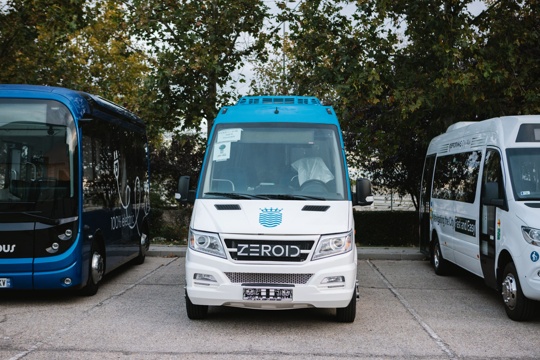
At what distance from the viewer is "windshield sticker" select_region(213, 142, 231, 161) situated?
9320 millimetres

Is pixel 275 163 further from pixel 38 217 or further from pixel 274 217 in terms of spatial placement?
pixel 38 217

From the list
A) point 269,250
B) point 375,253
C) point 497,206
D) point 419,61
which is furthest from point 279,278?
point 419,61

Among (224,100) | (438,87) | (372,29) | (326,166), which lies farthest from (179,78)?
(326,166)

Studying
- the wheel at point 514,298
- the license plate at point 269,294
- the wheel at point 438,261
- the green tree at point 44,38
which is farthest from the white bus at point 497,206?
the green tree at point 44,38

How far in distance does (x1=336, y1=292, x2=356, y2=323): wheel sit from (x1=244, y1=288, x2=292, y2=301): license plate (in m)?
0.92

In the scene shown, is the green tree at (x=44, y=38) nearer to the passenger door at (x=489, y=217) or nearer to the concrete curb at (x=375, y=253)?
the concrete curb at (x=375, y=253)

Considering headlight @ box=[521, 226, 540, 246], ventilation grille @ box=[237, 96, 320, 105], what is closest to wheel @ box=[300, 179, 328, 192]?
ventilation grille @ box=[237, 96, 320, 105]

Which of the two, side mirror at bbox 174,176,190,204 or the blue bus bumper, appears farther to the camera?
the blue bus bumper

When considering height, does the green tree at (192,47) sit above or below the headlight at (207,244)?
above

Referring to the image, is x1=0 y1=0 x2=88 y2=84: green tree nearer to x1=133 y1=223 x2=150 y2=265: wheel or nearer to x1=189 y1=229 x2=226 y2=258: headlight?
x1=133 y1=223 x2=150 y2=265: wheel

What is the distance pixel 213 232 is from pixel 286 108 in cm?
223

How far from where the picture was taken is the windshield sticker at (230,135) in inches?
371

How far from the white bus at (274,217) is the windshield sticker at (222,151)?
12mm

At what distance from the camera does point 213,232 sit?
843 centimetres
